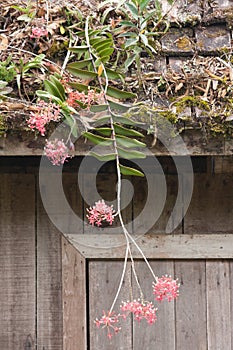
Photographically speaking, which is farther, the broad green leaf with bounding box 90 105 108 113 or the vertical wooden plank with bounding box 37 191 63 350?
the vertical wooden plank with bounding box 37 191 63 350

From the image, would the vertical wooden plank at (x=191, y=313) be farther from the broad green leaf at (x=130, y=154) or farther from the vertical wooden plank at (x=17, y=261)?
the broad green leaf at (x=130, y=154)

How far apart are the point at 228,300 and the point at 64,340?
0.71m

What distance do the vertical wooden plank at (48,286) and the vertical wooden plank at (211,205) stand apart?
0.58 meters

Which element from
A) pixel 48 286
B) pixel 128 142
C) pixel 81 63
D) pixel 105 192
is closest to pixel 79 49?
pixel 81 63

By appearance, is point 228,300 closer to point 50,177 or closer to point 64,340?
point 64,340

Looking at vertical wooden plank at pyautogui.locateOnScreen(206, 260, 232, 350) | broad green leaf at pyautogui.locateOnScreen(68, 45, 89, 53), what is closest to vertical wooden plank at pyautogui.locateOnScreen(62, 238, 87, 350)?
vertical wooden plank at pyautogui.locateOnScreen(206, 260, 232, 350)

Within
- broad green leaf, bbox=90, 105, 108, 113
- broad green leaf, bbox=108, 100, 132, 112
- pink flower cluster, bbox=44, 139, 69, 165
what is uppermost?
broad green leaf, bbox=108, 100, 132, 112

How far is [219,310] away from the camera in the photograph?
9.96 ft

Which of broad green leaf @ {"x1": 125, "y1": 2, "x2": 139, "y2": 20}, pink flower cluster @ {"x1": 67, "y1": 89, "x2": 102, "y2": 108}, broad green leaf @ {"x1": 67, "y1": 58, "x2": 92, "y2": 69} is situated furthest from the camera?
broad green leaf @ {"x1": 125, "y1": 2, "x2": 139, "y2": 20}

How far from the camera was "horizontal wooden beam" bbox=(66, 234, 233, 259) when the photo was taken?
3.04m

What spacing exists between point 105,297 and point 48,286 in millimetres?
245

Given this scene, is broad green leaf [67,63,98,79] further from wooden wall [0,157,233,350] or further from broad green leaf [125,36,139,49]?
wooden wall [0,157,233,350]

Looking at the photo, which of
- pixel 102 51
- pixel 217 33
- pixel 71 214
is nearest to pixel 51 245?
pixel 71 214

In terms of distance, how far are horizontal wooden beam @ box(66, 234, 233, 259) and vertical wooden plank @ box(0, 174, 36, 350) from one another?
0.20 m
